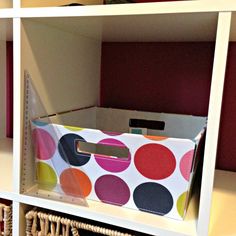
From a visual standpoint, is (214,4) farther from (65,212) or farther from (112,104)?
(112,104)

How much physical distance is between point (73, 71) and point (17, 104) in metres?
0.29

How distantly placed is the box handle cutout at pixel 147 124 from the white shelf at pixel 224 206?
24cm

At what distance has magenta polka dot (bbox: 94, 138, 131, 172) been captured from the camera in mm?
610

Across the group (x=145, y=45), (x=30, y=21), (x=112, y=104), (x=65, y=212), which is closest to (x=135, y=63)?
(x=145, y=45)

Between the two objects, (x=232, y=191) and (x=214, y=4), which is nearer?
(x=214, y=4)

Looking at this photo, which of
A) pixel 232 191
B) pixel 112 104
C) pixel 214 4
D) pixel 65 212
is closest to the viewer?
pixel 214 4

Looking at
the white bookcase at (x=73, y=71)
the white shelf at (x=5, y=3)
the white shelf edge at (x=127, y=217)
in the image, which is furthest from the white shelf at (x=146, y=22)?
the white shelf edge at (x=127, y=217)

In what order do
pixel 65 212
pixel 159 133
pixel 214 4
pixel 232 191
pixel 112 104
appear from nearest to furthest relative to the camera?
1. pixel 214 4
2. pixel 65 212
3. pixel 232 191
4. pixel 159 133
5. pixel 112 104

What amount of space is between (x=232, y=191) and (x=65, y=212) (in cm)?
44

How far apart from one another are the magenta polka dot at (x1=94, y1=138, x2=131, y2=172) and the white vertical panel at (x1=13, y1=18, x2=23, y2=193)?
0.60ft

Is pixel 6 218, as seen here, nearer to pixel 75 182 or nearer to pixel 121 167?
pixel 75 182

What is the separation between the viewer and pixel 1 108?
1208 mm

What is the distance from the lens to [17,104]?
2.14ft

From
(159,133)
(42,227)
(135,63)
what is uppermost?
(135,63)
